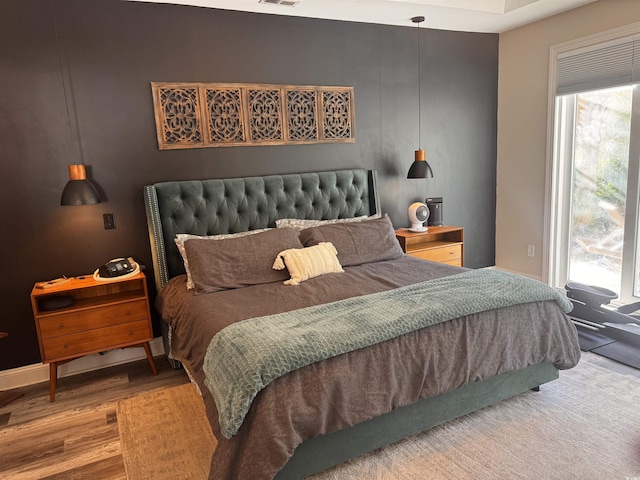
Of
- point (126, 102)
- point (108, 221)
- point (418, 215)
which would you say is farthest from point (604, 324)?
point (126, 102)

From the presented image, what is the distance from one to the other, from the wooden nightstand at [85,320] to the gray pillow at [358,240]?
129cm

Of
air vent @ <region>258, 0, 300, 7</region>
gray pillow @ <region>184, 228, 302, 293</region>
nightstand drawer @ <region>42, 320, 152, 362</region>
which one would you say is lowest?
nightstand drawer @ <region>42, 320, 152, 362</region>

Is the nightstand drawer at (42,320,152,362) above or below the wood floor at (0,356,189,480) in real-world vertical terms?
above

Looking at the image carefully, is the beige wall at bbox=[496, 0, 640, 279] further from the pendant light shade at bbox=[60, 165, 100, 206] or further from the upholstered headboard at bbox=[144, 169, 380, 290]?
the pendant light shade at bbox=[60, 165, 100, 206]

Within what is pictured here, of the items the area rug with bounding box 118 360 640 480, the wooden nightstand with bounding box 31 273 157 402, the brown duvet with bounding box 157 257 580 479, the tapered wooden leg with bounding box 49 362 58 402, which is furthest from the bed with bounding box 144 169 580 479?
the tapered wooden leg with bounding box 49 362 58 402

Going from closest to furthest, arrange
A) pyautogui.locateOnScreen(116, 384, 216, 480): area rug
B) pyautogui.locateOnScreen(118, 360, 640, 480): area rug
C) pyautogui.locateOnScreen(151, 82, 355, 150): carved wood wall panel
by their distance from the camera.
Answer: pyautogui.locateOnScreen(118, 360, 640, 480): area rug < pyautogui.locateOnScreen(116, 384, 216, 480): area rug < pyautogui.locateOnScreen(151, 82, 355, 150): carved wood wall panel

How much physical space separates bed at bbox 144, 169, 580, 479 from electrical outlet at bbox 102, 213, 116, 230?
11.4 inches

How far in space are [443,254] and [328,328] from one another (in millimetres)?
2458

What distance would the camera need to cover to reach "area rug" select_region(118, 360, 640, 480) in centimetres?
211

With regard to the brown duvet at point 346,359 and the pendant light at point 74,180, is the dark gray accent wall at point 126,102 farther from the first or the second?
the brown duvet at point 346,359

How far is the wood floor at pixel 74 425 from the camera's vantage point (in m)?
2.27

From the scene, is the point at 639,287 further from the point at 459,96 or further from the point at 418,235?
the point at 459,96

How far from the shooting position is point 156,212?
3262 millimetres

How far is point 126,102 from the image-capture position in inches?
128
